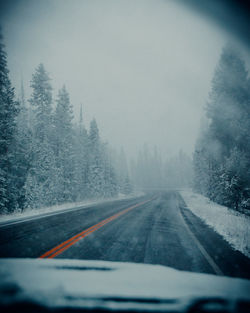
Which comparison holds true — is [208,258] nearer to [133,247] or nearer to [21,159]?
[133,247]

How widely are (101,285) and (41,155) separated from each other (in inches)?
649

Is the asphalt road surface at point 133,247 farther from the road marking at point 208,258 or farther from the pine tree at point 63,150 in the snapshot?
the pine tree at point 63,150

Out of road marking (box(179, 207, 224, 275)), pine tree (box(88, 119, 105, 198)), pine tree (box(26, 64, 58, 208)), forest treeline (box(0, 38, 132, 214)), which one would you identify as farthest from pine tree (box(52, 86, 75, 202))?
road marking (box(179, 207, 224, 275))

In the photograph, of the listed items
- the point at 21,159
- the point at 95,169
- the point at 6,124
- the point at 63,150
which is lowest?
the point at 95,169

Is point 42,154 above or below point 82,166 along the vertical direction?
above

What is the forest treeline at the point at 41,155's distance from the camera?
13438 millimetres

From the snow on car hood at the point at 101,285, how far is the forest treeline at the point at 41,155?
472 inches

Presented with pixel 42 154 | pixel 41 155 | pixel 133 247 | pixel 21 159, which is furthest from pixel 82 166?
pixel 133 247

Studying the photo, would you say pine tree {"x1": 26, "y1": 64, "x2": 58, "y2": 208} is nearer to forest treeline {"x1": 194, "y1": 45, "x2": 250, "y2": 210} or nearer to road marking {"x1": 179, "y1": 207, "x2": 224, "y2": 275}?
road marking {"x1": 179, "y1": 207, "x2": 224, "y2": 275}

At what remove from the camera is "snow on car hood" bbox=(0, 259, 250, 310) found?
1925 millimetres

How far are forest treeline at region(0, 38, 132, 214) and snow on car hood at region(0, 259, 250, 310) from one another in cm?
1199

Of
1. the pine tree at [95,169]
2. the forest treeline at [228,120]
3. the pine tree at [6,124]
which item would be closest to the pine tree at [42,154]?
the pine tree at [6,124]

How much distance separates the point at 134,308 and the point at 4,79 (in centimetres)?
1760

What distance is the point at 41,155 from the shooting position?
16.3 metres
